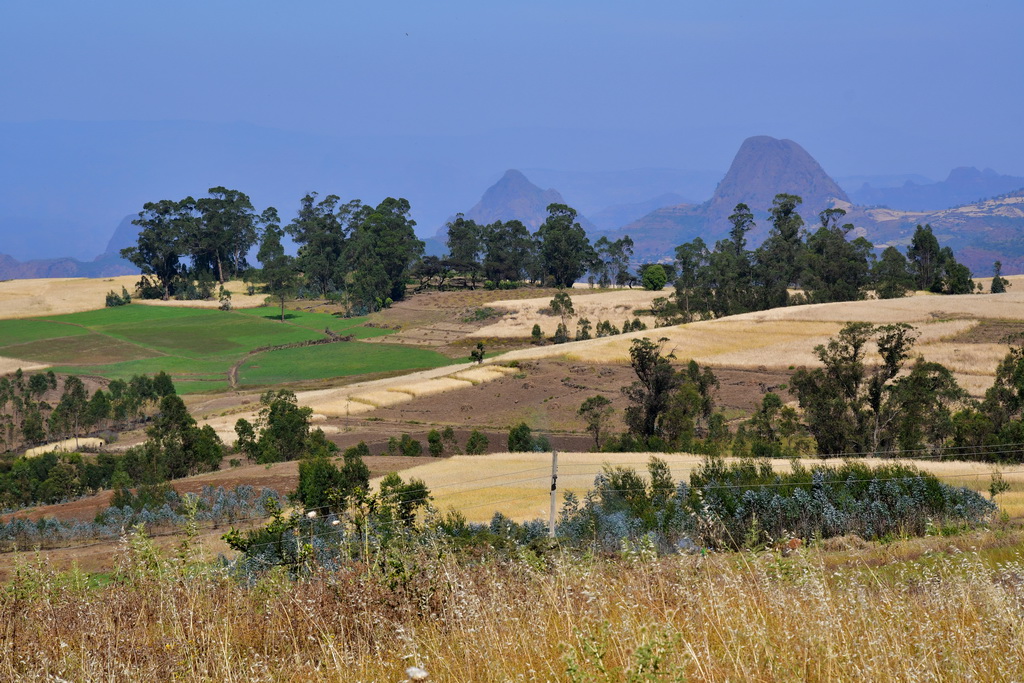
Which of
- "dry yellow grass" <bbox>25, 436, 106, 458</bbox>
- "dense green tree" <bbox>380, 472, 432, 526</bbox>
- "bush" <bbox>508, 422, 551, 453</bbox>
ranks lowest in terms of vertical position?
"dry yellow grass" <bbox>25, 436, 106, 458</bbox>

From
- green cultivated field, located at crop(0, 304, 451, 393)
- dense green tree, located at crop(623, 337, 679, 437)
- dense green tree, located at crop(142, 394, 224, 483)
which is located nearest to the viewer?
dense green tree, located at crop(142, 394, 224, 483)

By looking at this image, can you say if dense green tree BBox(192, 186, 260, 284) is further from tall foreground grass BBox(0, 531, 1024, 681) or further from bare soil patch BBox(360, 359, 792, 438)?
tall foreground grass BBox(0, 531, 1024, 681)

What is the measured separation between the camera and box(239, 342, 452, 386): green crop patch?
3019 inches

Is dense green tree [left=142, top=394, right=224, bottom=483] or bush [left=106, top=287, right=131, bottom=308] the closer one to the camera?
dense green tree [left=142, top=394, right=224, bottom=483]

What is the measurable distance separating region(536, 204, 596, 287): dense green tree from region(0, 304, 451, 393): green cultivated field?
37.7m

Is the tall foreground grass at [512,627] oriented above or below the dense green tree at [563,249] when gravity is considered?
below

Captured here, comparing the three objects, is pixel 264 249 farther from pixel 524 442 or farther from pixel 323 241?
pixel 524 442

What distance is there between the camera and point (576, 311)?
10344 cm

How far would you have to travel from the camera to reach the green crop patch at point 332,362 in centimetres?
7669

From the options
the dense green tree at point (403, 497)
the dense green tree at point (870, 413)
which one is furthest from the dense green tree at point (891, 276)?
the dense green tree at point (403, 497)

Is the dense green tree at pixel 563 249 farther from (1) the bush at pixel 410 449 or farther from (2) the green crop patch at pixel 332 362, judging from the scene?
(1) the bush at pixel 410 449

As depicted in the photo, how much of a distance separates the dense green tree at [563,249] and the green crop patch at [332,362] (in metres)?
50.0

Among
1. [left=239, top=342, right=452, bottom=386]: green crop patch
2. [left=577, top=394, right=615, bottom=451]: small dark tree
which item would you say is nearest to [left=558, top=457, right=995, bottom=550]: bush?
[left=577, top=394, right=615, bottom=451]: small dark tree

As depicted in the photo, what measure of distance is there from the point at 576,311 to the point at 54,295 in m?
85.2
